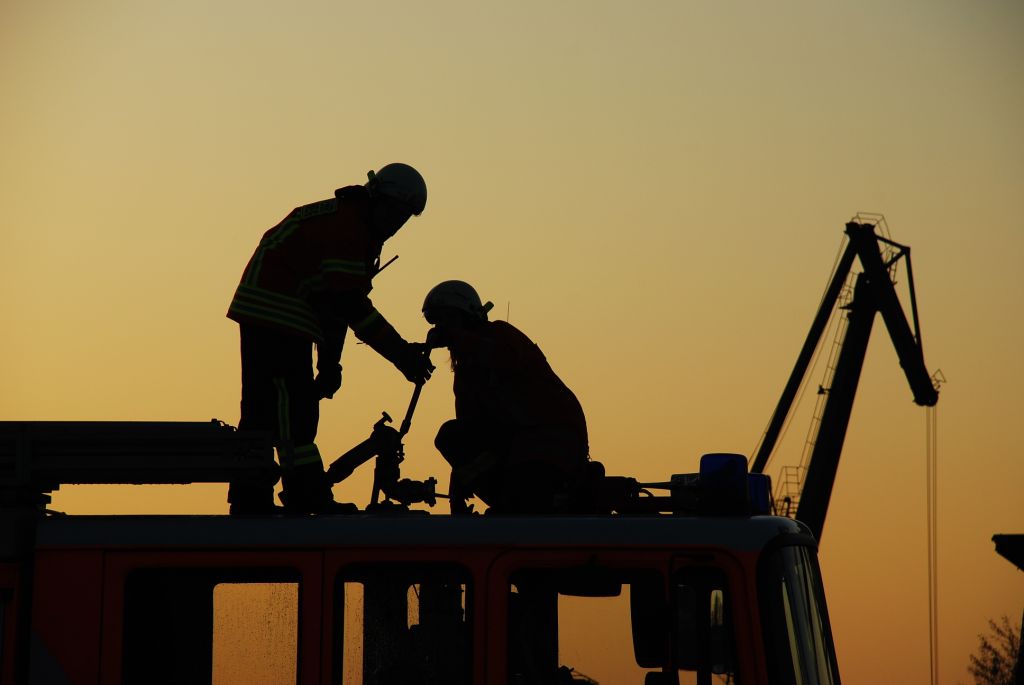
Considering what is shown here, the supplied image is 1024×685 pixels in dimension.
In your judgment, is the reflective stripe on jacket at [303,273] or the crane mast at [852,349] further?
the crane mast at [852,349]

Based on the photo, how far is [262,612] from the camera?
8000mm

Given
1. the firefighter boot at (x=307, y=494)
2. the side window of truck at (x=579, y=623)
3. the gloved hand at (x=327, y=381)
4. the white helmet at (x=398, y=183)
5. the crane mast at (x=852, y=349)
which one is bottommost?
the side window of truck at (x=579, y=623)

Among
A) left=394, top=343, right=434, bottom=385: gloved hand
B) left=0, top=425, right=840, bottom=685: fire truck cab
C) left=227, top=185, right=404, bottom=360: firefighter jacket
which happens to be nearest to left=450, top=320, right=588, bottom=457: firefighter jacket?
left=394, top=343, right=434, bottom=385: gloved hand

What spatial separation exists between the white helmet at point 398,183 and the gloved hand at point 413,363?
2.43ft

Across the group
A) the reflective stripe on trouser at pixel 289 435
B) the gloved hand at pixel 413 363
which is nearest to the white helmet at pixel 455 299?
the gloved hand at pixel 413 363

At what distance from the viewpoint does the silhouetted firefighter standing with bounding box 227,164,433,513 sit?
895cm

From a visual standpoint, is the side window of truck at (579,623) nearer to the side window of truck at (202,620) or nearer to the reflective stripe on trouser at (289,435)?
the side window of truck at (202,620)

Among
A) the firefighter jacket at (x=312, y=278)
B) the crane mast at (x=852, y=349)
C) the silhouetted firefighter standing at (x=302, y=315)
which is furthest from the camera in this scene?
the crane mast at (x=852, y=349)

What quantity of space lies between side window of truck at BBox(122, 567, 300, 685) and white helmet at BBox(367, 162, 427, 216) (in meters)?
2.36

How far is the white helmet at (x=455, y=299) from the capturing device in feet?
33.8

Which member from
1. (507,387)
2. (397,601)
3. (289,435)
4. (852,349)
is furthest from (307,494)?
(852,349)

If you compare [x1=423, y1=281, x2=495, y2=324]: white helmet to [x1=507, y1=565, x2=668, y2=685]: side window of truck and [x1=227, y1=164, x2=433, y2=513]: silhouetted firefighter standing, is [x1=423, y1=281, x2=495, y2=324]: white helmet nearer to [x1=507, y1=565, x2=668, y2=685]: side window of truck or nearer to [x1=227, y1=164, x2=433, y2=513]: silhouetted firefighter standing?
[x1=227, y1=164, x2=433, y2=513]: silhouetted firefighter standing

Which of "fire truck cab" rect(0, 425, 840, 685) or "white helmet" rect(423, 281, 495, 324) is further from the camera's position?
"white helmet" rect(423, 281, 495, 324)

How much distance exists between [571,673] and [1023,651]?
22.8m
